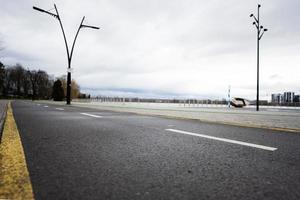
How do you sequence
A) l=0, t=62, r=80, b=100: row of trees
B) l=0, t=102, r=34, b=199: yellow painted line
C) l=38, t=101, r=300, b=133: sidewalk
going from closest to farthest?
l=0, t=102, r=34, b=199: yellow painted line, l=38, t=101, r=300, b=133: sidewalk, l=0, t=62, r=80, b=100: row of trees

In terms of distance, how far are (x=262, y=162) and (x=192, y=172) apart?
98 cm

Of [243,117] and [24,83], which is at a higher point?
[24,83]

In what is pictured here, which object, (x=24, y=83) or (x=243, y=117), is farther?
(x=24, y=83)

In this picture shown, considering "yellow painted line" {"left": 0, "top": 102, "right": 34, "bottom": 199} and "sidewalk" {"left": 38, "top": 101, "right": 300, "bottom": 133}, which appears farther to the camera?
"sidewalk" {"left": 38, "top": 101, "right": 300, "bottom": 133}

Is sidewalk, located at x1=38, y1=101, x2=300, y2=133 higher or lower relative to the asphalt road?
higher

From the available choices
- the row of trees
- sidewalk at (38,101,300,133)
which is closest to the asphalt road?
sidewalk at (38,101,300,133)

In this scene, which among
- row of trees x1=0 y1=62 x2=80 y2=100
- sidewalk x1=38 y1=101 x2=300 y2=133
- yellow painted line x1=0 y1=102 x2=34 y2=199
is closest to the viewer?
yellow painted line x1=0 y1=102 x2=34 y2=199

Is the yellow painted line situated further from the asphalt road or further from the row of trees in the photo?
the row of trees

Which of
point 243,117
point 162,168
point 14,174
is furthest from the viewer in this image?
point 243,117

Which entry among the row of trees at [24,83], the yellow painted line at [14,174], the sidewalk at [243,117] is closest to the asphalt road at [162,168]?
the yellow painted line at [14,174]

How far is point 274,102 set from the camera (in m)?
54.9

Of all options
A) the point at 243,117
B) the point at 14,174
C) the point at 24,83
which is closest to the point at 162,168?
the point at 14,174

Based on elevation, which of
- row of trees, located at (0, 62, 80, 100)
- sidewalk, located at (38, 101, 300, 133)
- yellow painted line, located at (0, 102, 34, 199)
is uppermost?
row of trees, located at (0, 62, 80, 100)

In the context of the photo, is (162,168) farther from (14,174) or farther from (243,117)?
(243,117)
